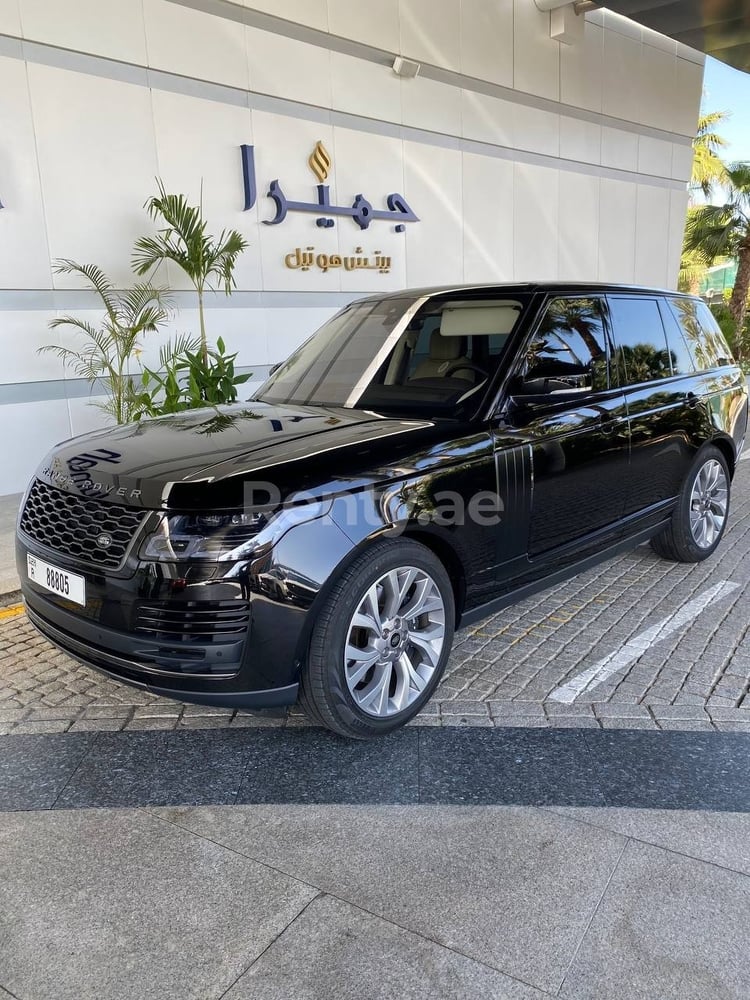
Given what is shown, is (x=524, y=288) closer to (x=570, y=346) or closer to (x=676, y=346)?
(x=570, y=346)

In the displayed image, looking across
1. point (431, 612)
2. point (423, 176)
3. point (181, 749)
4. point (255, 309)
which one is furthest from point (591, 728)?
point (423, 176)

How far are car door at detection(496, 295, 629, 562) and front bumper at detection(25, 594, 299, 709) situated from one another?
1.48 metres

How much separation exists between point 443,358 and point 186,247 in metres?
5.69

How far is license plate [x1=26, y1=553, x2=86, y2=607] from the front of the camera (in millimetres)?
2916

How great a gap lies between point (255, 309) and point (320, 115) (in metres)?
2.91

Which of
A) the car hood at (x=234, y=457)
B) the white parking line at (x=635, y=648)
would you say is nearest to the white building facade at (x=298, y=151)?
the car hood at (x=234, y=457)

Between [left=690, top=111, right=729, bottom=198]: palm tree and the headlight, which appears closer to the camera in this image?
the headlight

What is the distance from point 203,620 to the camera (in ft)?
8.83

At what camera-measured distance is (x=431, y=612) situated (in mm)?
3297

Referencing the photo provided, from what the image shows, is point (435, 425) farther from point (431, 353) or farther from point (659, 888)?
point (659, 888)

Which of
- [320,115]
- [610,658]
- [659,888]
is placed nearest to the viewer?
[659,888]

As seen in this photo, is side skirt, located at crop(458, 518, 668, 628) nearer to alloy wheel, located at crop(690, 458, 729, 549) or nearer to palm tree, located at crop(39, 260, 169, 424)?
alloy wheel, located at crop(690, 458, 729, 549)

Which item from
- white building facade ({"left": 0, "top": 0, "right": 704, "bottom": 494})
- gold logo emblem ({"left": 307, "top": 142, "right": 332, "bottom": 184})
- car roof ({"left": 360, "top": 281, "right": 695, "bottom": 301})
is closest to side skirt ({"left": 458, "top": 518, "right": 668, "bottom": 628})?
car roof ({"left": 360, "top": 281, "right": 695, "bottom": 301})

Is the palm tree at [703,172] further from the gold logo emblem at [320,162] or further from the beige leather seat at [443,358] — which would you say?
the beige leather seat at [443,358]
